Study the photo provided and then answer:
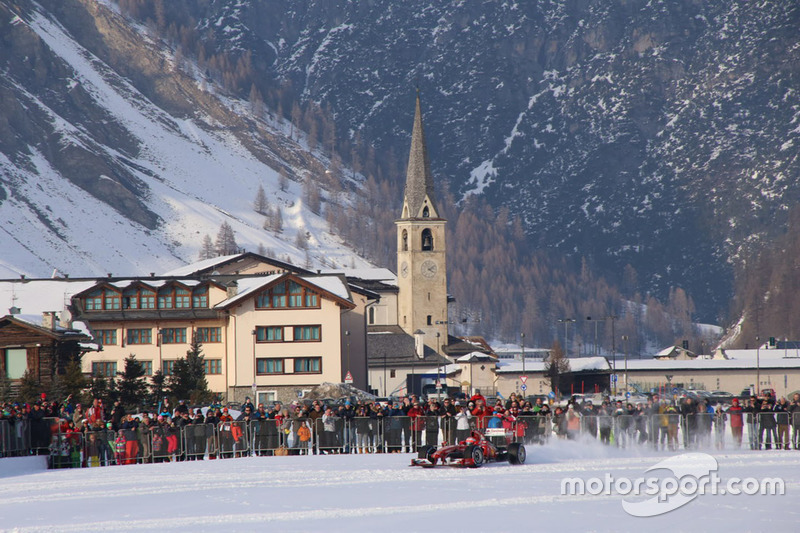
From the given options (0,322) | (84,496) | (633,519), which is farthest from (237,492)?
(0,322)

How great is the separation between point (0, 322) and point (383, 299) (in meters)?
105

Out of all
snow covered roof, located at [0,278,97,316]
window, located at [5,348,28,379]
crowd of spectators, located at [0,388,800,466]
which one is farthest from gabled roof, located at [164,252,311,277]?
crowd of spectators, located at [0,388,800,466]

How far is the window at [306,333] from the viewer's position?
9438cm

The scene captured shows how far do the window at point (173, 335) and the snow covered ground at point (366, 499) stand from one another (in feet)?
179

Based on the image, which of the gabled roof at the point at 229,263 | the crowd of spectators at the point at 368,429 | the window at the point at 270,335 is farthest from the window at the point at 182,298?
the crowd of spectators at the point at 368,429

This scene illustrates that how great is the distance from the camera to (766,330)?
19662 cm

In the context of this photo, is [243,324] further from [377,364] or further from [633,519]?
[633,519]

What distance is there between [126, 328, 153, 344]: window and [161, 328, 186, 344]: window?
2.94 feet

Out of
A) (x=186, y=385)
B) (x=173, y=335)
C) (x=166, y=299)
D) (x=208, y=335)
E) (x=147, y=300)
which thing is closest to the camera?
(x=186, y=385)

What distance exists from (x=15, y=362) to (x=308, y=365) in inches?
876

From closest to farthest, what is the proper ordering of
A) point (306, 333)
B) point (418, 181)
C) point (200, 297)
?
1. point (306, 333)
2. point (200, 297)
3. point (418, 181)

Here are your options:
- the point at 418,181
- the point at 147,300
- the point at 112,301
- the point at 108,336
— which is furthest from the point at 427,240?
the point at 108,336

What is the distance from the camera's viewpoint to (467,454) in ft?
129

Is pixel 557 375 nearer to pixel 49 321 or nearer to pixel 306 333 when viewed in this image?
pixel 306 333
